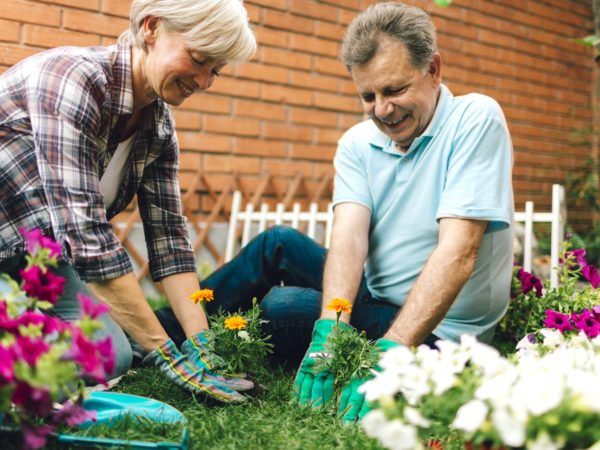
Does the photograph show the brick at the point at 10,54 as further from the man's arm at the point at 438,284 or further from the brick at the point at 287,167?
the man's arm at the point at 438,284

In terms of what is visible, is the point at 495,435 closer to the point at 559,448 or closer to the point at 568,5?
the point at 559,448

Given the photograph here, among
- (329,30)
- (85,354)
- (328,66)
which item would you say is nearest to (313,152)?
(328,66)

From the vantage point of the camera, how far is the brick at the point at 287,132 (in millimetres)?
3833

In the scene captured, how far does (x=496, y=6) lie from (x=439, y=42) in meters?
0.76

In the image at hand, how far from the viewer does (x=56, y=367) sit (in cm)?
97

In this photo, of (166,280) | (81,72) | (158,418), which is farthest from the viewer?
(166,280)

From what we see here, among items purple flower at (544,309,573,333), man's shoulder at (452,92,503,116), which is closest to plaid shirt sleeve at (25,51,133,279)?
man's shoulder at (452,92,503,116)

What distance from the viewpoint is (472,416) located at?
37.1 inches

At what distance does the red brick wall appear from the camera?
10.6 feet

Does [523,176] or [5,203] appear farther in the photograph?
[523,176]

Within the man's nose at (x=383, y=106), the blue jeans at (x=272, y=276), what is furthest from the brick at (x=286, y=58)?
the man's nose at (x=383, y=106)

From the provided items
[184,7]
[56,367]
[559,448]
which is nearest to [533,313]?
[559,448]

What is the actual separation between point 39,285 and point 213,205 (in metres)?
2.59

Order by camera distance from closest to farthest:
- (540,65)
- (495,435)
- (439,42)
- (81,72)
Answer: (495,435)
(81,72)
(439,42)
(540,65)
